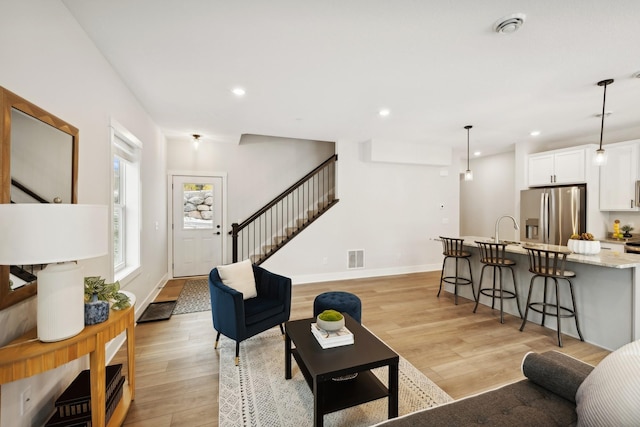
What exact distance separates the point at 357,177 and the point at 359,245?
1.38 metres

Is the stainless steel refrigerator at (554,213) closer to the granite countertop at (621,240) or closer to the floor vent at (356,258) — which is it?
the granite countertop at (621,240)

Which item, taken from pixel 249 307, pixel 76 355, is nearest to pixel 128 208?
pixel 249 307

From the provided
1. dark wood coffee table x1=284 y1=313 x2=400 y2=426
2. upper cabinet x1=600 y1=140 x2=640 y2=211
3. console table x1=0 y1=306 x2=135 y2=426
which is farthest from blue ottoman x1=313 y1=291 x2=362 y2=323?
upper cabinet x1=600 y1=140 x2=640 y2=211

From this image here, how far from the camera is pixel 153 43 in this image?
2.28 m

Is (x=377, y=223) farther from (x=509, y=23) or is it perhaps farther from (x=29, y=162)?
(x=29, y=162)

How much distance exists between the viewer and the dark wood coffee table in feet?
5.12

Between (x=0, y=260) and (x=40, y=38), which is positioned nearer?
(x=0, y=260)

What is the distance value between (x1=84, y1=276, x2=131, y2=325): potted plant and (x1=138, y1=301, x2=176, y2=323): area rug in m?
1.91

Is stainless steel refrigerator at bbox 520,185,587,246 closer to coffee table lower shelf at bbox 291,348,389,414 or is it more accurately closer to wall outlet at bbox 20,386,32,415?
coffee table lower shelf at bbox 291,348,389,414

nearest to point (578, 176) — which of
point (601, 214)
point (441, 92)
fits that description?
point (601, 214)

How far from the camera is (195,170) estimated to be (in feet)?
18.3

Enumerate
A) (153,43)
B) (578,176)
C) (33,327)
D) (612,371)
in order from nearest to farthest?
(612,371)
(33,327)
(153,43)
(578,176)

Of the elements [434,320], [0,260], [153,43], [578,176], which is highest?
[153,43]

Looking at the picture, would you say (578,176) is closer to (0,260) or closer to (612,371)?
(612,371)
